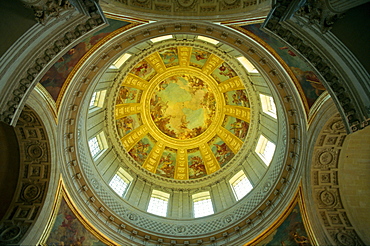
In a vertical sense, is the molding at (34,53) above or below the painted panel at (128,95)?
below

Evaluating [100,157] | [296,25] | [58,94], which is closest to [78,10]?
[58,94]

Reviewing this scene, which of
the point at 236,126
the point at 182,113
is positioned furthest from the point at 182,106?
the point at 236,126

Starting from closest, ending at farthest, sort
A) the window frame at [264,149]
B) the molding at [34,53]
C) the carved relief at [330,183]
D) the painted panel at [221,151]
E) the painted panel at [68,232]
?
the molding at [34,53], the carved relief at [330,183], the painted panel at [68,232], the window frame at [264,149], the painted panel at [221,151]

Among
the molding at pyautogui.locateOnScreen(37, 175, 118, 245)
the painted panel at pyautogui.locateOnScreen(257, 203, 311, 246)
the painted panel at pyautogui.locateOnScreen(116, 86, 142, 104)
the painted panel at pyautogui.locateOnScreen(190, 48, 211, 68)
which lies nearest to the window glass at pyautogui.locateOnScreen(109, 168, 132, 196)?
the molding at pyautogui.locateOnScreen(37, 175, 118, 245)

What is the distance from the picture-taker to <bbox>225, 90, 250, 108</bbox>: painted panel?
72.5ft

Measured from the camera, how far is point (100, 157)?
18.5 metres

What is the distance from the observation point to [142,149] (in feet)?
79.6

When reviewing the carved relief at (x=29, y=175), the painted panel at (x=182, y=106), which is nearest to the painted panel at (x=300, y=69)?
the carved relief at (x=29, y=175)

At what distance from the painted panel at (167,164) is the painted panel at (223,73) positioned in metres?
8.24

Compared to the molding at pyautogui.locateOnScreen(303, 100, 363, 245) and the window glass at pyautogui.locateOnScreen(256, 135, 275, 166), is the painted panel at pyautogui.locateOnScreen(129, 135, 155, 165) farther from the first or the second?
the molding at pyautogui.locateOnScreen(303, 100, 363, 245)

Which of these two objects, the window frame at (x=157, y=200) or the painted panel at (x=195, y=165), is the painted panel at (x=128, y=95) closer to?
the painted panel at (x=195, y=165)

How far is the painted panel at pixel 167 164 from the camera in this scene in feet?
77.3

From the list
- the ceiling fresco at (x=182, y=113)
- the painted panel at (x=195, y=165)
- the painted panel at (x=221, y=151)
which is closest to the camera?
the ceiling fresco at (x=182, y=113)

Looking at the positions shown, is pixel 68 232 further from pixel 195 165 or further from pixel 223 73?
pixel 223 73
